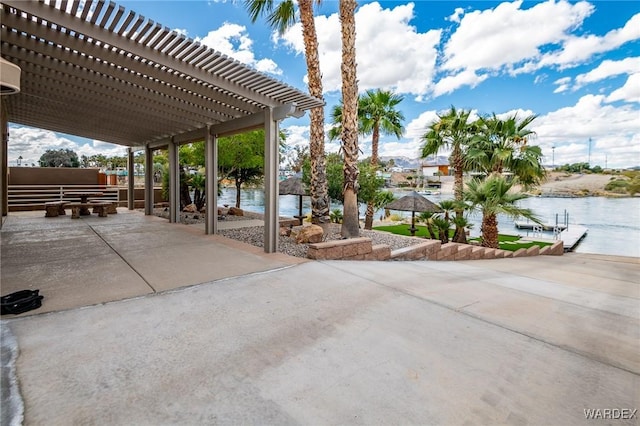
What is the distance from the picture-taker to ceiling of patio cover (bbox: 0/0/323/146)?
3.77m

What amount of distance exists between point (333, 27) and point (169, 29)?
8.40 meters

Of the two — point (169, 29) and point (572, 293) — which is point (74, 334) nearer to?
point (169, 29)

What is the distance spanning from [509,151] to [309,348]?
37.3 feet

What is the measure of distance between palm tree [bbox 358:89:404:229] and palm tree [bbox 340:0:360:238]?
7.68 metres

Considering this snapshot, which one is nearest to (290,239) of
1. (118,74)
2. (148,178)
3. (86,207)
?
(118,74)

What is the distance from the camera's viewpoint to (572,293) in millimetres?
4609

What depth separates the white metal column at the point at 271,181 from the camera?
606 cm

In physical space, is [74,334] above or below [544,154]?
below

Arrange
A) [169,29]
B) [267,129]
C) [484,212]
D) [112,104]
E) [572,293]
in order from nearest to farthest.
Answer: [169,29]
[572,293]
[267,129]
[112,104]
[484,212]

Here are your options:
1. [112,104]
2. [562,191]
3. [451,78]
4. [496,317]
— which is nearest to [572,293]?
[496,317]

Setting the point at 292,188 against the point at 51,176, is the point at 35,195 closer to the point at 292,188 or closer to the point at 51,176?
the point at 51,176

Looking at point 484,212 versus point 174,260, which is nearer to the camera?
point 174,260

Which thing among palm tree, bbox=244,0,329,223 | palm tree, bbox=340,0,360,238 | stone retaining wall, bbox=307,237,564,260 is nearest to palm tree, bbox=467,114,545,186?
stone retaining wall, bbox=307,237,564,260

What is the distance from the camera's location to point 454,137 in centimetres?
1333
